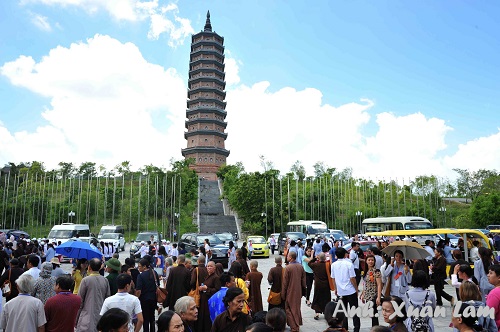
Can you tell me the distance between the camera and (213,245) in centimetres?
1969

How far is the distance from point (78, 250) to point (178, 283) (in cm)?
289

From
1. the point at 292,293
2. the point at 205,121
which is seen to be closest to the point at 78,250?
the point at 292,293

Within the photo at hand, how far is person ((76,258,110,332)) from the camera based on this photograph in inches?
210

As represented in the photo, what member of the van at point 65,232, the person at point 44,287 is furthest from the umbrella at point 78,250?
the van at point 65,232

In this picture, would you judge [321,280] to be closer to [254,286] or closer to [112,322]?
[254,286]

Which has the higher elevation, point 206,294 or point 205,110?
point 205,110

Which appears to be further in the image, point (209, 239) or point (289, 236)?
point (289, 236)

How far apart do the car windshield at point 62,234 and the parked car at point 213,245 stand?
7.01 meters

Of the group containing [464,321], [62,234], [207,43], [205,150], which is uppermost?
[207,43]

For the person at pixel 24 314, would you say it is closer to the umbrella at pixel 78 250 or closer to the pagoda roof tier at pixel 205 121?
the umbrella at pixel 78 250

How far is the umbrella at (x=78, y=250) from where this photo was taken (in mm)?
8406

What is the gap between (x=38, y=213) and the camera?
128ft

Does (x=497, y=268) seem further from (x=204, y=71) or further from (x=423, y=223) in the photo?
(x=204, y=71)

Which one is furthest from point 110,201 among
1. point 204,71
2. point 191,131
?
point 204,71
